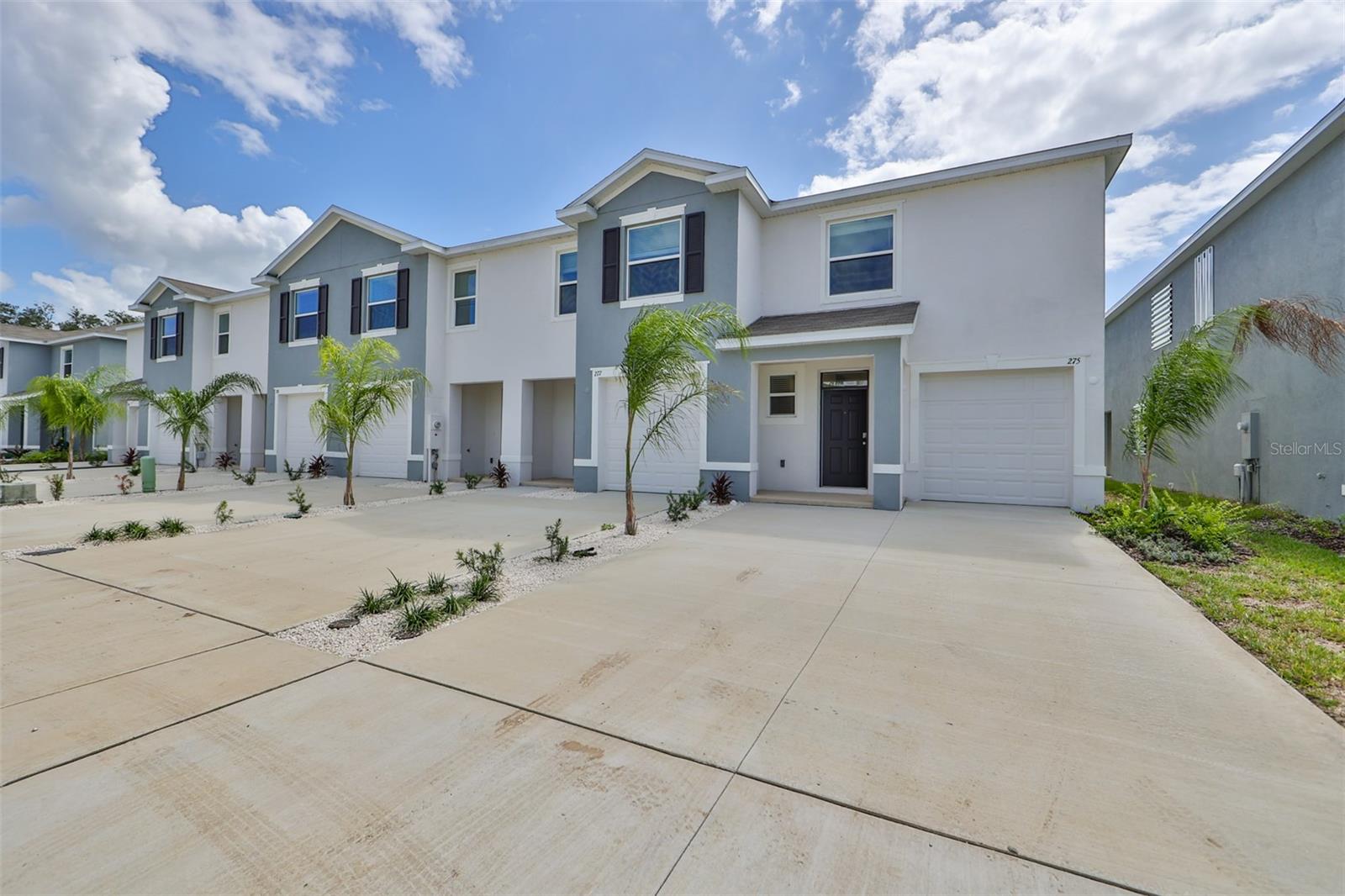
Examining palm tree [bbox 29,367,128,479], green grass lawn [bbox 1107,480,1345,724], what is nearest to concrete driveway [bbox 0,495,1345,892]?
green grass lawn [bbox 1107,480,1345,724]

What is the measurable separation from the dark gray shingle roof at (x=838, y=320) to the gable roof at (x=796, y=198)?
2.21 m

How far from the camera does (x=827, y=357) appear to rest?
9883mm

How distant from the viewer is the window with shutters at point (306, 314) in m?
16.2

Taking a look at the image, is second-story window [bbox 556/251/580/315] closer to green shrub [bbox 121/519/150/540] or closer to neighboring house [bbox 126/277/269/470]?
green shrub [bbox 121/519/150/540]

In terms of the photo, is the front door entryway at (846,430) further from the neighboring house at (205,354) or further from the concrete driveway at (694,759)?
the neighboring house at (205,354)

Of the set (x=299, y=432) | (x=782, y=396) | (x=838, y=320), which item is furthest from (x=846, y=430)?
(x=299, y=432)

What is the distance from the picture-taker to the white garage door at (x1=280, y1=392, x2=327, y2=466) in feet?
52.9

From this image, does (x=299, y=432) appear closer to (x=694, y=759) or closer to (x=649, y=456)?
(x=649, y=456)

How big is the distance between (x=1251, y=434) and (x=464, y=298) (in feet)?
57.0

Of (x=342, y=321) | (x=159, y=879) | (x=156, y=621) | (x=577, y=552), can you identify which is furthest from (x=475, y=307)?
(x=159, y=879)

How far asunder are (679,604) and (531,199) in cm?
1330

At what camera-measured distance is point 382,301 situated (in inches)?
594

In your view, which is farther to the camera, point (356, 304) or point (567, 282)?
point (356, 304)

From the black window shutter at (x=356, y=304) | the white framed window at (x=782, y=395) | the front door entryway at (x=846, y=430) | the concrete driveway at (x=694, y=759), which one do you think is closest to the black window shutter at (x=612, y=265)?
the white framed window at (x=782, y=395)
